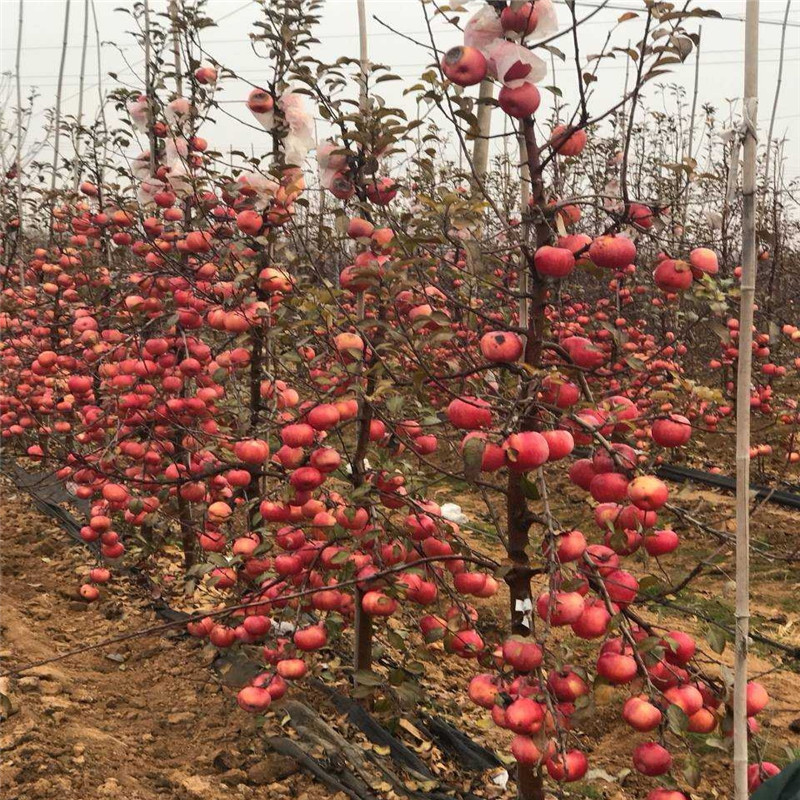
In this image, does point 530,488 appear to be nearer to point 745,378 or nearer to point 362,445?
point 745,378

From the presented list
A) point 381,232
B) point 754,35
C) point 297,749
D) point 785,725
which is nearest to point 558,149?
point 754,35

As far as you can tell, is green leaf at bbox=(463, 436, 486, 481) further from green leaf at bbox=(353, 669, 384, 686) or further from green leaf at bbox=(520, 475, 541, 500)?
green leaf at bbox=(353, 669, 384, 686)

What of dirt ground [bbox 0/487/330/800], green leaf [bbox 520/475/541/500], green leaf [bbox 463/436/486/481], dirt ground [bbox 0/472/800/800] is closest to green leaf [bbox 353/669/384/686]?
dirt ground [bbox 0/472/800/800]

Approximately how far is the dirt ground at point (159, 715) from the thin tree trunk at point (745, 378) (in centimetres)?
24

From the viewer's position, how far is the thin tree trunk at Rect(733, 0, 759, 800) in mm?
1349

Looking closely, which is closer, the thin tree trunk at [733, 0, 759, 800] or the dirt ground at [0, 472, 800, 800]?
the thin tree trunk at [733, 0, 759, 800]

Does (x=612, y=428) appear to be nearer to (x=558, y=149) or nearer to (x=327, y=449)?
(x=558, y=149)

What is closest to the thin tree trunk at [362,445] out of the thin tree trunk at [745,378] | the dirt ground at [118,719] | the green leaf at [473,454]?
the dirt ground at [118,719]

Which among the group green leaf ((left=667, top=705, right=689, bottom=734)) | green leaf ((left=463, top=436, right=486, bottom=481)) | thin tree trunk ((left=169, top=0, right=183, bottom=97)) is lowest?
green leaf ((left=667, top=705, right=689, bottom=734))

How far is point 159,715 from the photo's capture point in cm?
297

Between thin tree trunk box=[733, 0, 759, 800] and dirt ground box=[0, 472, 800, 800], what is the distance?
0.24 m

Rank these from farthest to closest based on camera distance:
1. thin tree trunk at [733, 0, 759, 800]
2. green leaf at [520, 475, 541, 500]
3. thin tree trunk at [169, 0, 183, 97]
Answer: thin tree trunk at [169, 0, 183, 97], green leaf at [520, 475, 541, 500], thin tree trunk at [733, 0, 759, 800]

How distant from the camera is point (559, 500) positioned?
6512mm

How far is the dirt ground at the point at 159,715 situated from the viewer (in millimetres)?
2408
